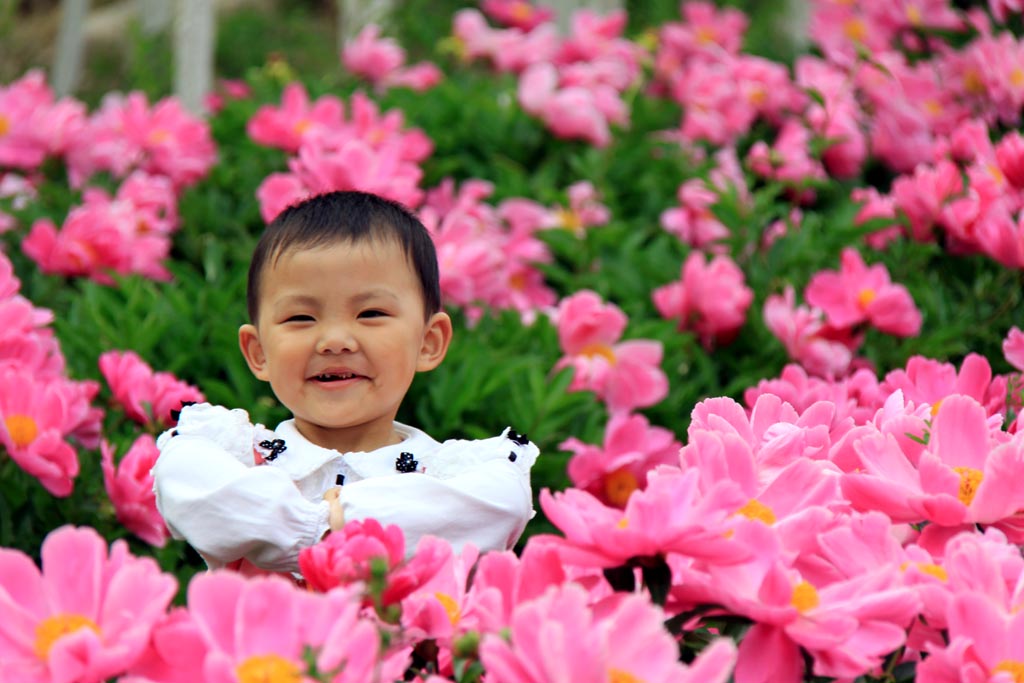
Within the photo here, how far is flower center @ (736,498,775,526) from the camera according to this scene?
1.23m

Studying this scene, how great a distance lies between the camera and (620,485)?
248cm

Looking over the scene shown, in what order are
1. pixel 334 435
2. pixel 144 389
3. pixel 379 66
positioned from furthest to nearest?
1. pixel 379 66
2. pixel 144 389
3. pixel 334 435

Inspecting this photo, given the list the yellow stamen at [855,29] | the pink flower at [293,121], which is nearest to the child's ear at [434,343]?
the pink flower at [293,121]

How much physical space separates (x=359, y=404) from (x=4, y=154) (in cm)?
232

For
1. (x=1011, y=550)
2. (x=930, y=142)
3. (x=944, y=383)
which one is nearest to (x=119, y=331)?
(x=944, y=383)

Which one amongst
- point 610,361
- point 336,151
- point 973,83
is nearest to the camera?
point 610,361

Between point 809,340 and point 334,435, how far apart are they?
1.27m

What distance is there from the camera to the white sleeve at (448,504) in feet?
4.84

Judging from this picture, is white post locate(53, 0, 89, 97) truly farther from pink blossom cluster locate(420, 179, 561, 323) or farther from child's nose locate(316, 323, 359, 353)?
child's nose locate(316, 323, 359, 353)

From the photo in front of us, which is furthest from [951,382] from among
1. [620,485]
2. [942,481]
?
[620,485]

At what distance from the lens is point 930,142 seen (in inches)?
156

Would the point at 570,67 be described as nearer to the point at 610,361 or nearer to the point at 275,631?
the point at 610,361

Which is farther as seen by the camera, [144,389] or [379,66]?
[379,66]

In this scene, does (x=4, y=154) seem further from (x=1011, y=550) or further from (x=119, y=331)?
(x=1011, y=550)
